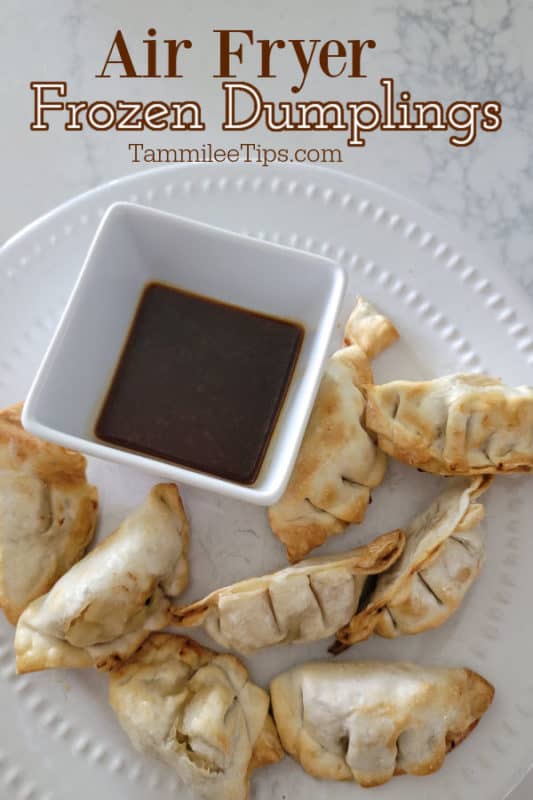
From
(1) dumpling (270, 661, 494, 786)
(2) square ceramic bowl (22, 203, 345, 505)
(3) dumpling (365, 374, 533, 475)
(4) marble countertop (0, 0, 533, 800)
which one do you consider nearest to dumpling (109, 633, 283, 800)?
(1) dumpling (270, 661, 494, 786)

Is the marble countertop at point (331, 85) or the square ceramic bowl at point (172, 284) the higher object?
the marble countertop at point (331, 85)

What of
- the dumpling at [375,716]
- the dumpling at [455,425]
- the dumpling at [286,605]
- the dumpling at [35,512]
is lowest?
the dumpling at [375,716]

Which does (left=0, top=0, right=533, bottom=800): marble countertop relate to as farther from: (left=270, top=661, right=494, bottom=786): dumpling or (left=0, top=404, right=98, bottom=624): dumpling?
(left=270, top=661, right=494, bottom=786): dumpling

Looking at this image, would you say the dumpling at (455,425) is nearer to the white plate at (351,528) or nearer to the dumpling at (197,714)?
the white plate at (351,528)

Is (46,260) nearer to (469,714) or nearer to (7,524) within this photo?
(7,524)

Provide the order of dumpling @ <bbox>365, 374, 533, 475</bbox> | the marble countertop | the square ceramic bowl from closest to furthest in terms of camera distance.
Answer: the square ceramic bowl → dumpling @ <bbox>365, 374, 533, 475</bbox> → the marble countertop

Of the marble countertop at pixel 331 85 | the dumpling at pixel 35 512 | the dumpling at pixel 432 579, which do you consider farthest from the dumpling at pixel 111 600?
the marble countertop at pixel 331 85

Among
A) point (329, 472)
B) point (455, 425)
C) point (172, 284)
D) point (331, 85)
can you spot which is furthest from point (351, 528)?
point (331, 85)

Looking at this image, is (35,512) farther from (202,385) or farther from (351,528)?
(351,528)
